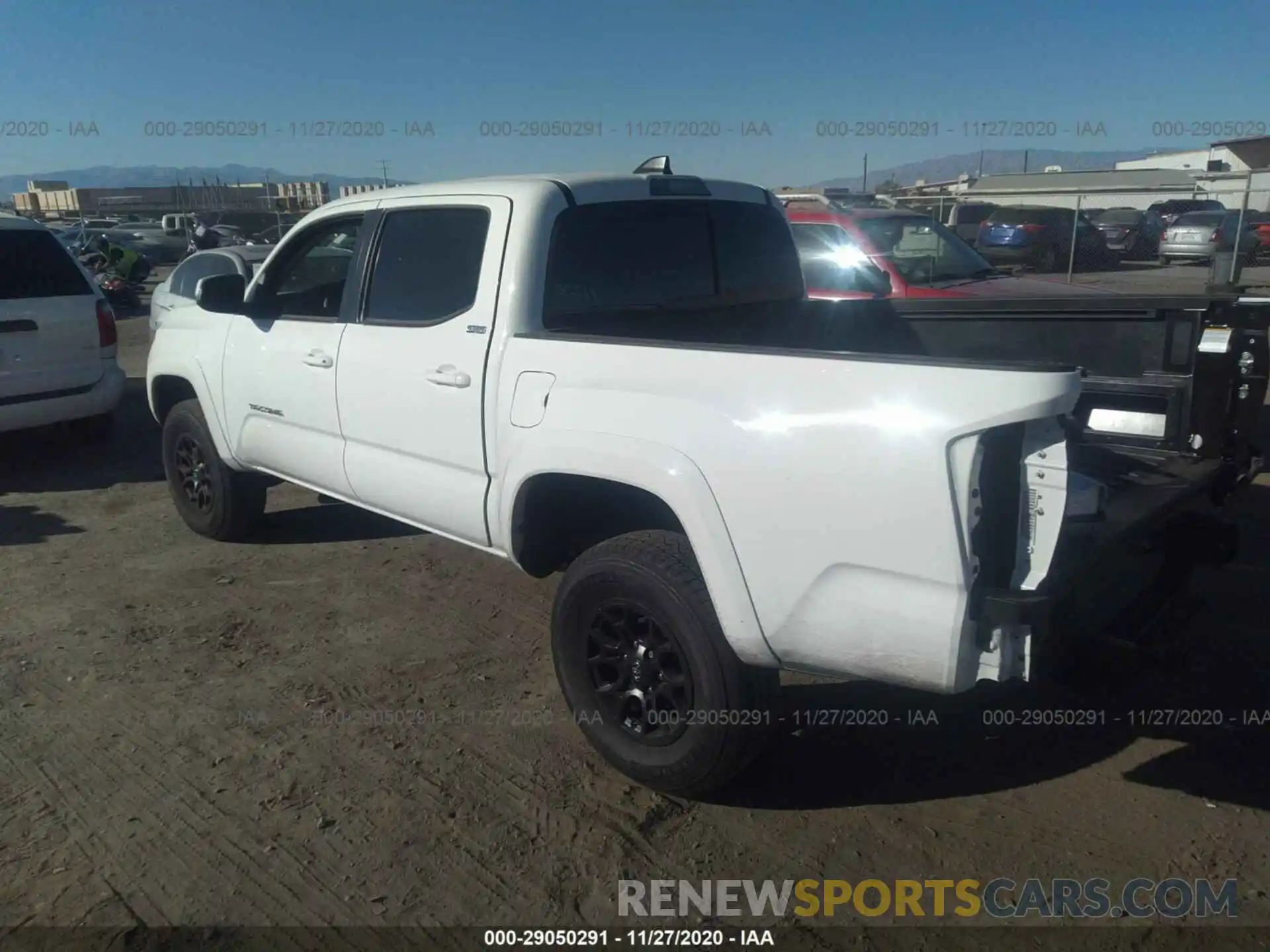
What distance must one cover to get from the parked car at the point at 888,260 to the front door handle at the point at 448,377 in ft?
16.8

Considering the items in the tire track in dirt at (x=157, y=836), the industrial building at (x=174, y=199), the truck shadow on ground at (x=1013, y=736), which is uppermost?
the industrial building at (x=174, y=199)

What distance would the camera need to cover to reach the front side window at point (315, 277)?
4680 mm

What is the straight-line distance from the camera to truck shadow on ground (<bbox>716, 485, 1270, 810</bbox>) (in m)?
3.26

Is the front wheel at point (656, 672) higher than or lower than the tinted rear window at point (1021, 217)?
lower

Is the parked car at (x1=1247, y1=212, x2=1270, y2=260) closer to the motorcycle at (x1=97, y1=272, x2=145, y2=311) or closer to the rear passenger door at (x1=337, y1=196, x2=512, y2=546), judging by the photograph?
the motorcycle at (x1=97, y1=272, x2=145, y2=311)

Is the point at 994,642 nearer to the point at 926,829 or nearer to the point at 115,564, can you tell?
the point at 926,829

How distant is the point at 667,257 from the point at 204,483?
309 centimetres

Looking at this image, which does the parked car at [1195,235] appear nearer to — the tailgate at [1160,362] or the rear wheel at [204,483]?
the tailgate at [1160,362]

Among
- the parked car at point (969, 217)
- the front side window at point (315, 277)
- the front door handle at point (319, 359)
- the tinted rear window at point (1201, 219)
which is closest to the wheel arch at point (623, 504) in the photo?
the front door handle at point (319, 359)

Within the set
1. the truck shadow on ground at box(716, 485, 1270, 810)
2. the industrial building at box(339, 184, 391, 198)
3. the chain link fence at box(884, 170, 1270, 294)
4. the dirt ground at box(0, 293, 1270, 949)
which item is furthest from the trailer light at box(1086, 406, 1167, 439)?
the chain link fence at box(884, 170, 1270, 294)

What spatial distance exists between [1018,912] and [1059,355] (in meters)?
2.38

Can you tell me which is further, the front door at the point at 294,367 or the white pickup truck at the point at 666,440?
the front door at the point at 294,367

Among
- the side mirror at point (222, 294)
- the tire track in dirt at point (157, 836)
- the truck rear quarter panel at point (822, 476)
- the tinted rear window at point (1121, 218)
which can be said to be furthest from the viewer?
the tinted rear window at point (1121, 218)

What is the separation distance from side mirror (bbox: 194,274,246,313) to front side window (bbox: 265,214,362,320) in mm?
135
